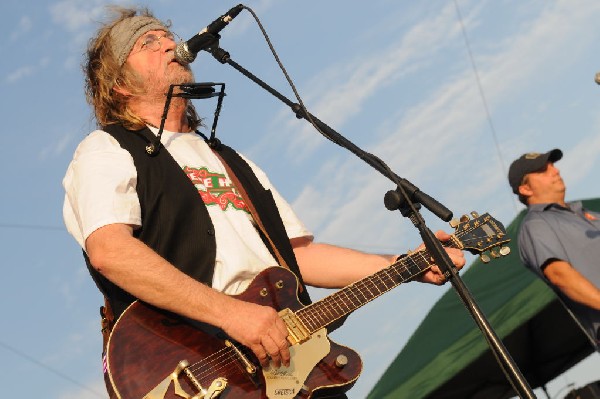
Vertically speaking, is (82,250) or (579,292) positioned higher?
(82,250)

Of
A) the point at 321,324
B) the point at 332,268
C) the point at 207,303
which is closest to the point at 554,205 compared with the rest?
the point at 332,268

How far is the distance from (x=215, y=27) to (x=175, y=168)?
542 mm

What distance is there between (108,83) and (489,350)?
442cm

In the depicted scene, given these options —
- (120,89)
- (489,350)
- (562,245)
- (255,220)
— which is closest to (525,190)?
(562,245)

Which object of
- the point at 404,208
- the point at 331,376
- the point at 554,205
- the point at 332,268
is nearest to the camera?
the point at 404,208

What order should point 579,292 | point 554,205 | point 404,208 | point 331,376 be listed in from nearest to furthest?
point 404,208 → point 331,376 → point 579,292 → point 554,205

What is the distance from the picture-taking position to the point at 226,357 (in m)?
3.11

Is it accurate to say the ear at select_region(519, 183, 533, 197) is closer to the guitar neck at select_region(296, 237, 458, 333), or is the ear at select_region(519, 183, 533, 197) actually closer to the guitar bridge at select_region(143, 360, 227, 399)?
the guitar neck at select_region(296, 237, 458, 333)

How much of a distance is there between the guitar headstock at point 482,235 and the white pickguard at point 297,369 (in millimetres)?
799

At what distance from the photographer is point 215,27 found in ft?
11.2

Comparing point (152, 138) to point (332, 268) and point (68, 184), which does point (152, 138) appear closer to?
point (68, 184)

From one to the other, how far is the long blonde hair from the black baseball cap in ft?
8.04

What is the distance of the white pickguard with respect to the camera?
3.07m

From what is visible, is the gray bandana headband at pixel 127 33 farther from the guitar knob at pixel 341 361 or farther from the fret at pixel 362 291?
the guitar knob at pixel 341 361
